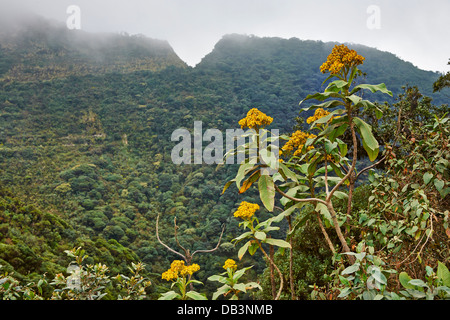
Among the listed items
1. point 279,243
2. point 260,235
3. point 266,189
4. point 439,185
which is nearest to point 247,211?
point 260,235

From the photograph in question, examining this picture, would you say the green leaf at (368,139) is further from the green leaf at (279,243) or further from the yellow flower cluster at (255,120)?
the green leaf at (279,243)

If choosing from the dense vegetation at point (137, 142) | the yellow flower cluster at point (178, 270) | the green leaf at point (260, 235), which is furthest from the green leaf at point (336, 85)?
the yellow flower cluster at point (178, 270)

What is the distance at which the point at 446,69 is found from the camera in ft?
26.5

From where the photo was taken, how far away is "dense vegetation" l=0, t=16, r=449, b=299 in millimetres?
9141

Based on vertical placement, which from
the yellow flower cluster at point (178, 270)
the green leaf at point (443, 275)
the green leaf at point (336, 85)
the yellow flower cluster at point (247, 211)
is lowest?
the yellow flower cluster at point (178, 270)

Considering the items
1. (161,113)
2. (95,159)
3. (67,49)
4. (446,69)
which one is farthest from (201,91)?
(446,69)

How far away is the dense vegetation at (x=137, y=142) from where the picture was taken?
9141 millimetres

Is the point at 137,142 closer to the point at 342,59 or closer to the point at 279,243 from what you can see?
the point at 279,243

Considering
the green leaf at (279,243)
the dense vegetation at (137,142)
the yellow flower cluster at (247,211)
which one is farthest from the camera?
the dense vegetation at (137,142)

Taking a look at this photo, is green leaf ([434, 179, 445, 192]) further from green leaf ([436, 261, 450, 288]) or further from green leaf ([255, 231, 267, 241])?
green leaf ([255, 231, 267, 241])

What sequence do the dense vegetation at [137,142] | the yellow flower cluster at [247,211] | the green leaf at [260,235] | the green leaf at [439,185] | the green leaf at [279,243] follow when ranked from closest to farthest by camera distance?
1. the green leaf at [439,185]
2. the green leaf at [279,243]
3. the green leaf at [260,235]
4. the yellow flower cluster at [247,211]
5. the dense vegetation at [137,142]

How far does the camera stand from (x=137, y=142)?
107 feet

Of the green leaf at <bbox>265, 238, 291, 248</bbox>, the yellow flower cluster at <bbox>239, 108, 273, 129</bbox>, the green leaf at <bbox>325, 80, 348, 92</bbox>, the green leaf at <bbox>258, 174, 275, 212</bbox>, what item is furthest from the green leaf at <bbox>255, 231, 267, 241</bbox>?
the green leaf at <bbox>325, 80, 348, 92</bbox>

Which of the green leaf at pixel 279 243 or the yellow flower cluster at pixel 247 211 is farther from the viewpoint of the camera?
→ the yellow flower cluster at pixel 247 211
